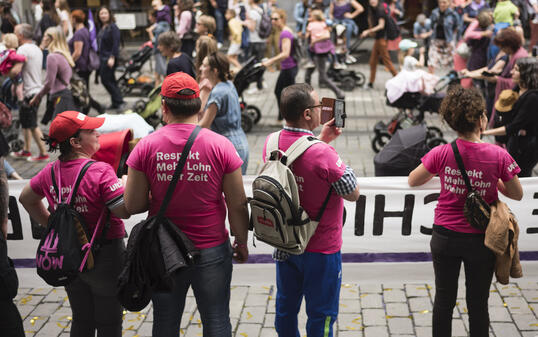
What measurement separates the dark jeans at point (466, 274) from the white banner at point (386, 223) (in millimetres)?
1149

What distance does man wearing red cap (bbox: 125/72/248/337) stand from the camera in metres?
3.48

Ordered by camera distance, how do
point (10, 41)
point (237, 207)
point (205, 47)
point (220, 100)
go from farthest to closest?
point (10, 41) → point (205, 47) → point (220, 100) → point (237, 207)

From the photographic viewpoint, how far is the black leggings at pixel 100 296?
3836 mm

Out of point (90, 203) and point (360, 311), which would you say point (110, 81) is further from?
point (90, 203)

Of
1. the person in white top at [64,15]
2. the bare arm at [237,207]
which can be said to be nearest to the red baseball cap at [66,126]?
the bare arm at [237,207]

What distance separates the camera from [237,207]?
365 cm

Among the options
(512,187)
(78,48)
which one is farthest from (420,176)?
(78,48)

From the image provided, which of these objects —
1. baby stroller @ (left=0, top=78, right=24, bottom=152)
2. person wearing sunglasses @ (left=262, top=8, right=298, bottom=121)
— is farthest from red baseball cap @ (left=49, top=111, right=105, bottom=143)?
person wearing sunglasses @ (left=262, top=8, right=298, bottom=121)

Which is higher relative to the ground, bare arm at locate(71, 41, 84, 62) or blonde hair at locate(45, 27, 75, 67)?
blonde hair at locate(45, 27, 75, 67)

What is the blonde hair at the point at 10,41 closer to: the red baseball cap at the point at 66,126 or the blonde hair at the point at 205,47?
the blonde hair at the point at 205,47

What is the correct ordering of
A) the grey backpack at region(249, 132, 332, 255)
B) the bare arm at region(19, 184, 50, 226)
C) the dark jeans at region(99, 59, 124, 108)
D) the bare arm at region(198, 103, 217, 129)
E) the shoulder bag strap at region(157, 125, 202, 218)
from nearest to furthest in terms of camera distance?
the shoulder bag strap at region(157, 125, 202, 218) → the grey backpack at region(249, 132, 332, 255) → the bare arm at region(19, 184, 50, 226) → the bare arm at region(198, 103, 217, 129) → the dark jeans at region(99, 59, 124, 108)

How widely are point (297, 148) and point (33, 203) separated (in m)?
1.68

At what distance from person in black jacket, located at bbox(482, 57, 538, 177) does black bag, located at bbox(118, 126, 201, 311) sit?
3.40 m

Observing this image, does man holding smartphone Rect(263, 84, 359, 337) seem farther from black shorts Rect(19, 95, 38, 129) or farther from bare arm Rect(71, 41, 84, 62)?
bare arm Rect(71, 41, 84, 62)
